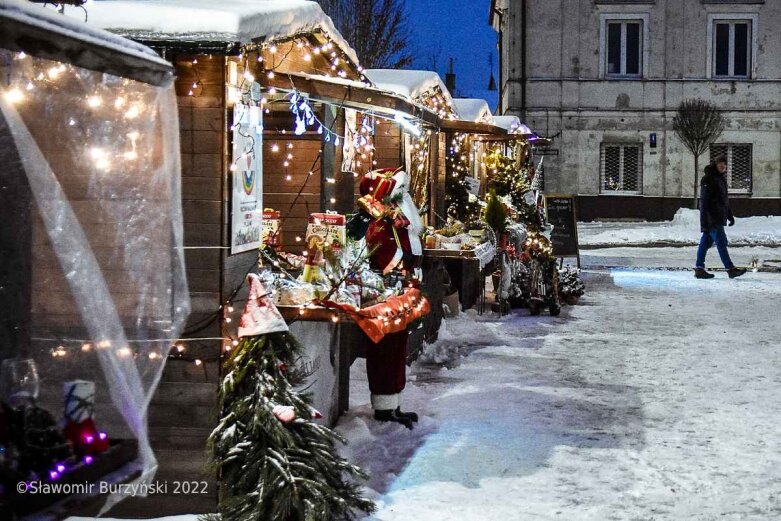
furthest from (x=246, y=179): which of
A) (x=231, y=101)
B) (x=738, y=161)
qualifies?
(x=738, y=161)

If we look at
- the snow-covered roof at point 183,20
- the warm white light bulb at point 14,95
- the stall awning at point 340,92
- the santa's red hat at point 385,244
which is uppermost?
the snow-covered roof at point 183,20

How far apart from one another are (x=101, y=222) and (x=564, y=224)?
12455 millimetres

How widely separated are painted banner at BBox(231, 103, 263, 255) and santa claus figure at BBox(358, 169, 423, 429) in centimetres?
164

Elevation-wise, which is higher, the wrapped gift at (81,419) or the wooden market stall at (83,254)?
the wooden market stall at (83,254)

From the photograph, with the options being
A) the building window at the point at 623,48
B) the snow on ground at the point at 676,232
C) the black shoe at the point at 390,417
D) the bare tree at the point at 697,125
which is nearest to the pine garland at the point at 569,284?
the black shoe at the point at 390,417

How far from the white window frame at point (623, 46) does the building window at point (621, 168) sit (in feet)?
7.69

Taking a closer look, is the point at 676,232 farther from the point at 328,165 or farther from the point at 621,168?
the point at 328,165

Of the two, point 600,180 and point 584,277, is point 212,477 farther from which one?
point 600,180

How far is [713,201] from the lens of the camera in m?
17.1

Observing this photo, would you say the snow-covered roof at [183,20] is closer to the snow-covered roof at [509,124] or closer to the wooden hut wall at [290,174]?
the wooden hut wall at [290,174]

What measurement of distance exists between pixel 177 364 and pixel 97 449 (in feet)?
3.30

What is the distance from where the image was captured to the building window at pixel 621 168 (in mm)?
33188

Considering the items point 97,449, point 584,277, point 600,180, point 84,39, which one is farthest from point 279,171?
point 600,180

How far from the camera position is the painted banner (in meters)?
5.25
